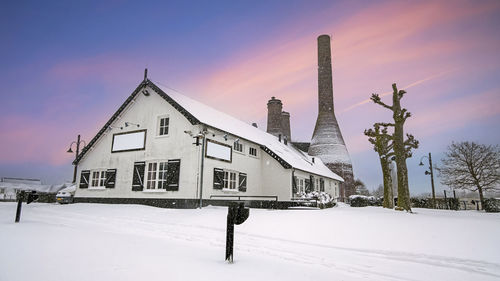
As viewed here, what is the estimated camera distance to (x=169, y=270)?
3.97 m

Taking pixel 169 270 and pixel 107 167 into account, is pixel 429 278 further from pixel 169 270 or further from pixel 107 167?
pixel 107 167

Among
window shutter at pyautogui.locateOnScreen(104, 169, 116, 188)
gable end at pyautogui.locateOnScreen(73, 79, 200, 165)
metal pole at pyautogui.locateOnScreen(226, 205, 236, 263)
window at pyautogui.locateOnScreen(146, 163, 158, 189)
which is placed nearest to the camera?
metal pole at pyautogui.locateOnScreen(226, 205, 236, 263)

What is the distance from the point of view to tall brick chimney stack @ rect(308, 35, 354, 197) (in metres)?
40.3

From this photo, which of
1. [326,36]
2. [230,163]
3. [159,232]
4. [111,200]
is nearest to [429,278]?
[159,232]

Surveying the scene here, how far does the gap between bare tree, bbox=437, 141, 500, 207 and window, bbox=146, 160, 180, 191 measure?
2831cm

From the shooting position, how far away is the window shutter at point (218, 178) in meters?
18.1

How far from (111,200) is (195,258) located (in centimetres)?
1682

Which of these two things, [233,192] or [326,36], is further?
[326,36]

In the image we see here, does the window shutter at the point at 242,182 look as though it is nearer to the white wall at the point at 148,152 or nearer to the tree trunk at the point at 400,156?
the white wall at the point at 148,152

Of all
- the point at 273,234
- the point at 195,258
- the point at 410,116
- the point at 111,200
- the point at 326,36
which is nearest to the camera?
the point at 195,258

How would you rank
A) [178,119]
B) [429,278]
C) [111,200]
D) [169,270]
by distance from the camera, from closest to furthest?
[169,270] < [429,278] < [178,119] < [111,200]

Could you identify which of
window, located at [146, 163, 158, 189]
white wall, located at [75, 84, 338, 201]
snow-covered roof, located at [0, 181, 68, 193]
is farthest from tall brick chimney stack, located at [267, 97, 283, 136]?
snow-covered roof, located at [0, 181, 68, 193]

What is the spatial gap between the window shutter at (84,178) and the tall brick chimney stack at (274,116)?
27.2 meters

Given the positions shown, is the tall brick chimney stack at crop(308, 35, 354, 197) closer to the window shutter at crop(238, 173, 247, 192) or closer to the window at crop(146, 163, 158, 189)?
the window shutter at crop(238, 173, 247, 192)
